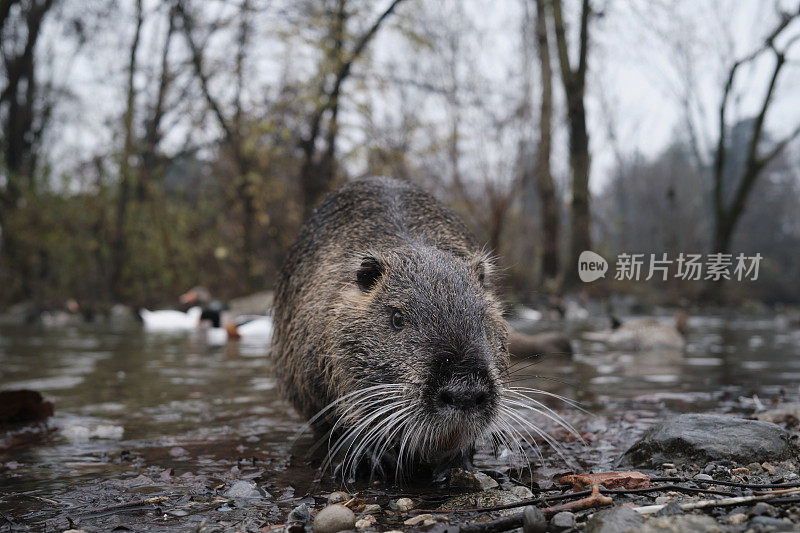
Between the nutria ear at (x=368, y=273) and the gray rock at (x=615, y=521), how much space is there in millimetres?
1415

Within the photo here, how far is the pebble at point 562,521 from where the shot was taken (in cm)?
186

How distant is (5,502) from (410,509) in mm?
1470

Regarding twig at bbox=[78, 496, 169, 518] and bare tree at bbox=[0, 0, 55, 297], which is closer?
twig at bbox=[78, 496, 169, 518]

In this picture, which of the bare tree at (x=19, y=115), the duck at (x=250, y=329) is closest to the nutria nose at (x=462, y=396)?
the duck at (x=250, y=329)

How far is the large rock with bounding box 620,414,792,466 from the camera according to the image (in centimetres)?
261

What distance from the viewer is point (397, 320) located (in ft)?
8.76

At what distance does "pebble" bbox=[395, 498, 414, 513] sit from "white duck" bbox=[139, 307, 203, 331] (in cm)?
1182

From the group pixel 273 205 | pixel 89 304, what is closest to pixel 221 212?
pixel 273 205

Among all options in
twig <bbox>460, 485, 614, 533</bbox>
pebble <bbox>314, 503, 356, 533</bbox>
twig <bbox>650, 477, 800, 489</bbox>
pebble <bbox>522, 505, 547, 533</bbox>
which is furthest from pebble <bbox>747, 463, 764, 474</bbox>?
pebble <bbox>314, 503, 356, 533</bbox>

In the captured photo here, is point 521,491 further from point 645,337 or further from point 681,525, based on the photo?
point 645,337

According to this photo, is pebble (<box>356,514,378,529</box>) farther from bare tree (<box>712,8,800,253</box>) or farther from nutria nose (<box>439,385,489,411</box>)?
bare tree (<box>712,8,800,253</box>)

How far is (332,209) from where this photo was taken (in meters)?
3.84

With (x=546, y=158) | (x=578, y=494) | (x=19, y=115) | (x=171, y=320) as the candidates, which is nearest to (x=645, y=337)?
(x=578, y=494)

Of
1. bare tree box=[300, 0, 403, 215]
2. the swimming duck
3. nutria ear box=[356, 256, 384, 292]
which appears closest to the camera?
nutria ear box=[356, 256, 384, 292]
